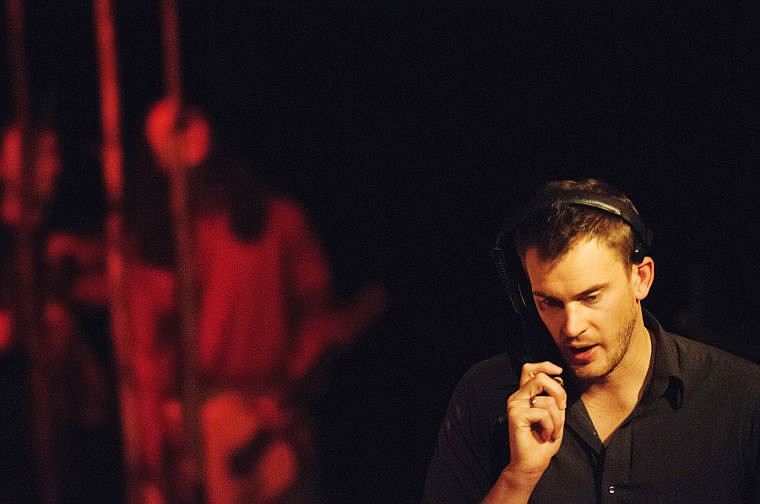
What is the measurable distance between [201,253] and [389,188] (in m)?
0.75

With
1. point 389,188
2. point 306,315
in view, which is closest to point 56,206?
point 306,315

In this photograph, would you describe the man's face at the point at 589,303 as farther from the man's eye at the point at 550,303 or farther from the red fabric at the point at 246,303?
the red fabric at the point at 246,303

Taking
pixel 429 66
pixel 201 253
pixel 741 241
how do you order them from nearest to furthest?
pixel 741 241 → pixel 429 66 → pixel 201 253

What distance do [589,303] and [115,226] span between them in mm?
1690

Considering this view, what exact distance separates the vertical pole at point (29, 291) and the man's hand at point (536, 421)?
181 centimetres

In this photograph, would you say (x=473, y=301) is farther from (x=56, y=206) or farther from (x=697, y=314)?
(x=56, y=206)

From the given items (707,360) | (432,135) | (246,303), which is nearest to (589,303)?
(707,360)

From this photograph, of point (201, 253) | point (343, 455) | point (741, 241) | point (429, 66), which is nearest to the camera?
point (741, 241)

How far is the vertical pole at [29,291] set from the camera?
2586 millimetres

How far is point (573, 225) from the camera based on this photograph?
1.47 metres

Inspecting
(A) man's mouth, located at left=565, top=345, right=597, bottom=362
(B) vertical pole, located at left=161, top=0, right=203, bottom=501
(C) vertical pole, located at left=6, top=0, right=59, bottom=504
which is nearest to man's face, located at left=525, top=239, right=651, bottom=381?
(A) man's mouth, located at left=565, top=345, right=597, bottom=362

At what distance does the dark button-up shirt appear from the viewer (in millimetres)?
1439

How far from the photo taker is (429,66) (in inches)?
89.0

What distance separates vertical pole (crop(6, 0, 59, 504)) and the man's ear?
194cm
